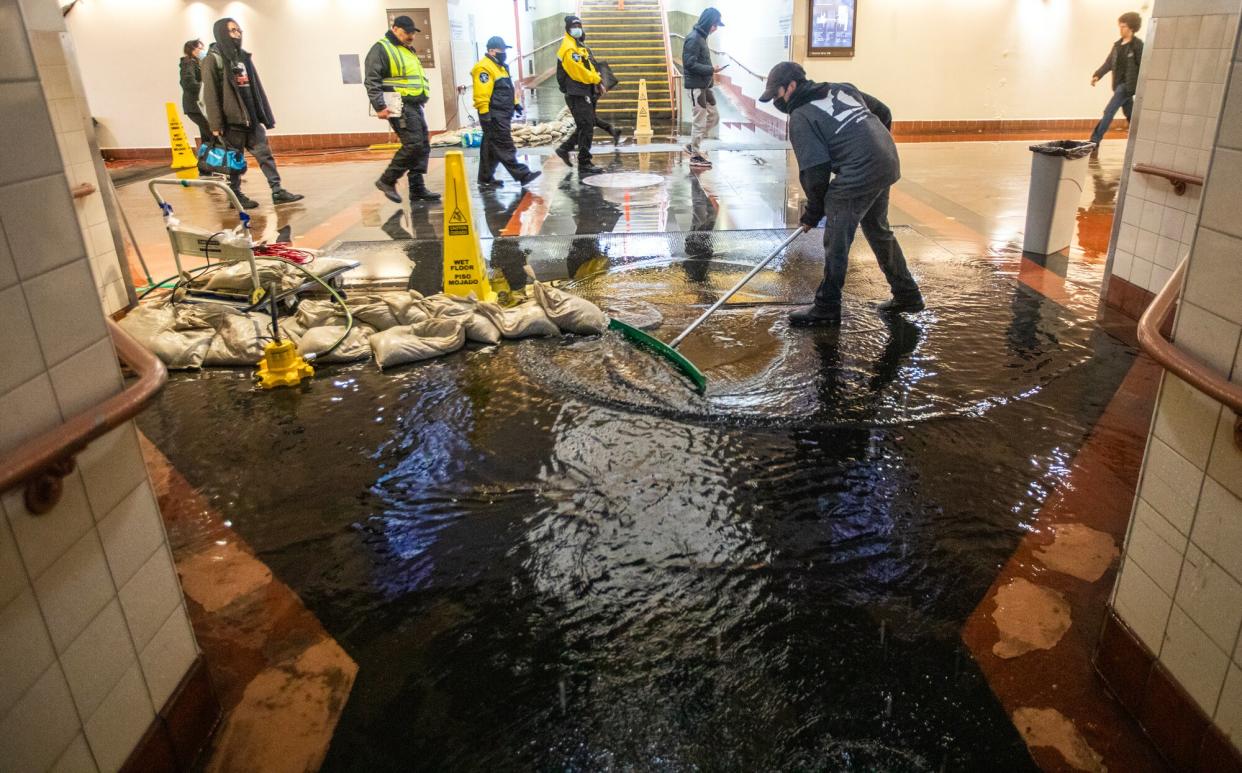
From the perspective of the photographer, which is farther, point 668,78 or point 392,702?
point 668,78

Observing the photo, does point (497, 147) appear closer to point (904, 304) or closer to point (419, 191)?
point (419, 191)

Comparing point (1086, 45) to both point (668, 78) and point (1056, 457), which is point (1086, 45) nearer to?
point (668, 78)

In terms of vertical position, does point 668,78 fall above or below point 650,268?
above

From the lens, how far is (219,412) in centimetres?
439

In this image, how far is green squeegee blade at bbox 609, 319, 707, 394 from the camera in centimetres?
438

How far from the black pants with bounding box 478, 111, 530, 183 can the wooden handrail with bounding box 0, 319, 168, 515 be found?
8486mm

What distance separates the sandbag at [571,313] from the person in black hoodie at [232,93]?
5.67m

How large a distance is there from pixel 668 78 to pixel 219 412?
15357 millimetres

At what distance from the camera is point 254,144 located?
975cm

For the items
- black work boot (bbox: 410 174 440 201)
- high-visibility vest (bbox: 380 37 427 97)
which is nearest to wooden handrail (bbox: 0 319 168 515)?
high-visibility vest (bbox: 380 37 427 97)

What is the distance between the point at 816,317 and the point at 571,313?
5.21ft

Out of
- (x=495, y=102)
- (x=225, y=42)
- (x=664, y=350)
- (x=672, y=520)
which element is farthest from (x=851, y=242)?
(x=225, y=42)

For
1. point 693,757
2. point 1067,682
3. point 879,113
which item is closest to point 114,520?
point 693,757

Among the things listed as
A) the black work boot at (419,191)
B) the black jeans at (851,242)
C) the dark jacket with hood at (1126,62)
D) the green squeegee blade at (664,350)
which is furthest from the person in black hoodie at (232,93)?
the dark jacket with hood at (1126,62)
